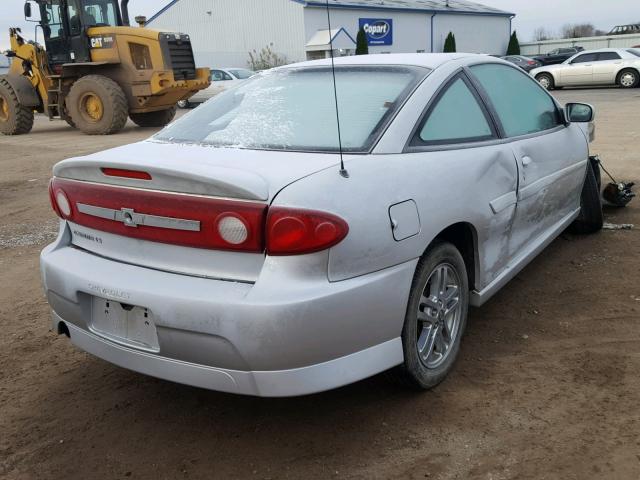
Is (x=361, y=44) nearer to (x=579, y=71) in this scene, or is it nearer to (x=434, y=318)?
(x=579, y=71)

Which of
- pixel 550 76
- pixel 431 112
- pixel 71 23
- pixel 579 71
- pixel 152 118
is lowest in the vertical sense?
pixel 550 76

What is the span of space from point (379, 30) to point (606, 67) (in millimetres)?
20857

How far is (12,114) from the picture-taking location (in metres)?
16.0

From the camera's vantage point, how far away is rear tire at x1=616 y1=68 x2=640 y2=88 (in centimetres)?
2198

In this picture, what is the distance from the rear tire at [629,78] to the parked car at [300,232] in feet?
71.2

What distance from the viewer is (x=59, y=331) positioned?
286 cm

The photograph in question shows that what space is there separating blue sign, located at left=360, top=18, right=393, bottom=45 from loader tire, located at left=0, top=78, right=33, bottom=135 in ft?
90.4

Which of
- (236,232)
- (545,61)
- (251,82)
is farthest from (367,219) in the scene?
(545,61)

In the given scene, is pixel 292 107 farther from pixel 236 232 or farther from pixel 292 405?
pixel 292 405

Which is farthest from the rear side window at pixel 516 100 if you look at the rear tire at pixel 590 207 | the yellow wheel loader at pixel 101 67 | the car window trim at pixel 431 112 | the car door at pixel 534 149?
the yellow wheel loader at pixel 101 67

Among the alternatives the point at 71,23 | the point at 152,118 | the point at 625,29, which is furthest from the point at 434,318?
the point at 625,29

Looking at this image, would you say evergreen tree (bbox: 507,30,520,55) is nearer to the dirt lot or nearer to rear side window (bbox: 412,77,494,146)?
the dirt lot

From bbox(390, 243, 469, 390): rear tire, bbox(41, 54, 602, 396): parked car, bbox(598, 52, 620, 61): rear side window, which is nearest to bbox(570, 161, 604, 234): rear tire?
bbox(41, 54, 602, 396): parked car

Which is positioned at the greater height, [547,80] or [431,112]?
[431,112]
